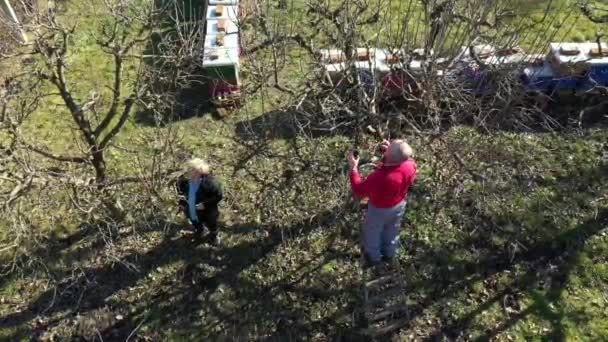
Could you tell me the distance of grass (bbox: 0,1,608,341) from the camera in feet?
22.8

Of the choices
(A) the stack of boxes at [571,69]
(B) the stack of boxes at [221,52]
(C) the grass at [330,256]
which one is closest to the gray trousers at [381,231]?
(C) the grass at [330,256]

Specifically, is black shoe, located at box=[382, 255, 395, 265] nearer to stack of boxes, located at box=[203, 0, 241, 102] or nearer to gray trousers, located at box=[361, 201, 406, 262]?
gray trousers, located at box=[361, 201, 406, 262]

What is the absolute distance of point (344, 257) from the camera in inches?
297

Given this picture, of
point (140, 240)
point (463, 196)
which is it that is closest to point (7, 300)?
point (140, 240)

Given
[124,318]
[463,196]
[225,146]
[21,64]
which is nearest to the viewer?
[124,318]

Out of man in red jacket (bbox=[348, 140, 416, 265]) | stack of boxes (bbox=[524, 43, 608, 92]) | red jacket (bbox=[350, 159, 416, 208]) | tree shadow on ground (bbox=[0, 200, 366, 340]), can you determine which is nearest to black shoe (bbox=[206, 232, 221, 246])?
tree shadow on ground (bbox=[0, 200, 366, 340])

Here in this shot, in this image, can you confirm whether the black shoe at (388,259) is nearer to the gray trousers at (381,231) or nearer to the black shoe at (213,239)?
the gray trousers at (381,231)

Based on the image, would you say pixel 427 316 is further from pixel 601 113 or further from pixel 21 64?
pixel 21 64

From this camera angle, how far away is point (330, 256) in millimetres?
7570

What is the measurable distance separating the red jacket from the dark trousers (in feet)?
6.83

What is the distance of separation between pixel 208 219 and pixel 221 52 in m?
3.34

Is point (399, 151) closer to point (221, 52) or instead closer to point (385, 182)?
point (385, 182)

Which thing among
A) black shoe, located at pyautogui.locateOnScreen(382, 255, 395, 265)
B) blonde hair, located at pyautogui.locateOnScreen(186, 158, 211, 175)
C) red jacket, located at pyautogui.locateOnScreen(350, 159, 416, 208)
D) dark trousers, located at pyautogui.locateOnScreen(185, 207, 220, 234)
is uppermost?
red jacket, located at pyautogui.locateOnScreen(350, 159, 416, 208)

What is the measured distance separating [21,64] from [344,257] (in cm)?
715
